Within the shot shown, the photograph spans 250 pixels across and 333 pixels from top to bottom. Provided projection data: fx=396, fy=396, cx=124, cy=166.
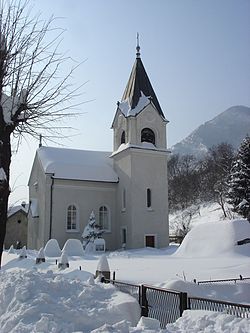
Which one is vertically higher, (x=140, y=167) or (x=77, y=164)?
(x=77, y=164)

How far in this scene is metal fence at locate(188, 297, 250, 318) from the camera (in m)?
6.40

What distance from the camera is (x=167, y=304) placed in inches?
322

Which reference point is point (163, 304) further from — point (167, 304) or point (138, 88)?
point (138, 88)

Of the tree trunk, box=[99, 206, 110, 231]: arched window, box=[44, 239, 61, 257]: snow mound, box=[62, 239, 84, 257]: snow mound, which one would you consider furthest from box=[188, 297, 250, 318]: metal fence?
box=[99, 206, 110, 231]: arched window

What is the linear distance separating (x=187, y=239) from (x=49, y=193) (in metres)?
13.9

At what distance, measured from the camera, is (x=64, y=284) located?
9.13 meters

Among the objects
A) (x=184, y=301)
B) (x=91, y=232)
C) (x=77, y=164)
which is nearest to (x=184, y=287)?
(x=184, y=301)

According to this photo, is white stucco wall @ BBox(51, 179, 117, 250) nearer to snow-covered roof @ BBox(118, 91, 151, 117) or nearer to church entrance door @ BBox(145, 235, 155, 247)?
church entrance door @ BBox(145, 235, 155, 247)

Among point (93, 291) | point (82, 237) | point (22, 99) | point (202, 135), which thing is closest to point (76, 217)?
point (82, 237)

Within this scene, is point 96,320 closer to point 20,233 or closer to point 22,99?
point 22,99

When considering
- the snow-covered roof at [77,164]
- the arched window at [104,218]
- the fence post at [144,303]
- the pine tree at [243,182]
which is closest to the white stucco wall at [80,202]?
the arched window at [104,218]

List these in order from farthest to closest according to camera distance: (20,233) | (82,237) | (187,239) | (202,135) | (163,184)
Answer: (202,135) → (20,233) → (163,184) → (82,237) → (187,239)

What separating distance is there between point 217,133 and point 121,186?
127 m

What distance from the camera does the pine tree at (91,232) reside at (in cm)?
3438
